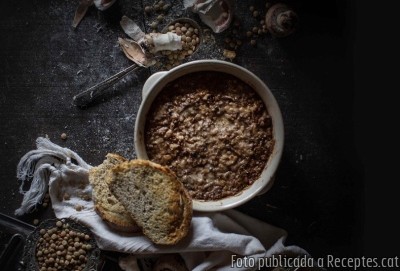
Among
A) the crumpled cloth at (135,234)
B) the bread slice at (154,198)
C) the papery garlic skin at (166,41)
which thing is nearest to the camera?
the bread slice at (154,198)

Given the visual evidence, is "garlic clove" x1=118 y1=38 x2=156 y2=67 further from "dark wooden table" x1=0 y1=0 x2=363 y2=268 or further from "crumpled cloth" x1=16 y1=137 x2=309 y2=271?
"crumpled cloth" x1=16 y1=137 x2=309 y2=271

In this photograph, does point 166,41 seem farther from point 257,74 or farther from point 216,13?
point 257,74

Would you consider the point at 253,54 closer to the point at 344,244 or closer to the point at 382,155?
the point at 382,155

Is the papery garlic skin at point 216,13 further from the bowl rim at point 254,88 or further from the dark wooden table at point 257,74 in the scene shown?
the bowl rim at point 254,88

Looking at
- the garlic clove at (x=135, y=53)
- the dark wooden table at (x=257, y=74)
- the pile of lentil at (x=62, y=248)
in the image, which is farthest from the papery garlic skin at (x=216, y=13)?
the pile of lentil at (x=62, y=248)

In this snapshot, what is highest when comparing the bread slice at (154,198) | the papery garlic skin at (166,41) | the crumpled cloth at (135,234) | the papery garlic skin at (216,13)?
the papery garlic skin at (216,13)

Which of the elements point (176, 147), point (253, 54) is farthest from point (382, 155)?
point (176, 147)

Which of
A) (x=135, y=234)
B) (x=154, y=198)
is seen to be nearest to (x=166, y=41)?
(x=154, y=198)

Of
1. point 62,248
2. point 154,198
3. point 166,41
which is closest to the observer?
point 154,198
